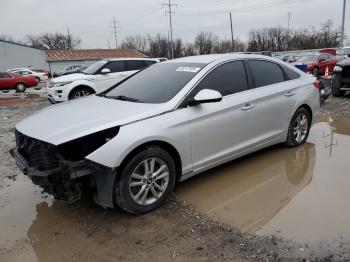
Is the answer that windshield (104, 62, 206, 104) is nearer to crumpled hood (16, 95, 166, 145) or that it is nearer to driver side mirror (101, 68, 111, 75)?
crumpled hood (16, 95, 166, 145)

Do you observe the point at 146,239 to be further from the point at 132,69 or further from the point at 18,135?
the point at 132,69

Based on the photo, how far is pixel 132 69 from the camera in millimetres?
13312

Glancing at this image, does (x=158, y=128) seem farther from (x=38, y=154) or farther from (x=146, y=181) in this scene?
(x=38, y=154)

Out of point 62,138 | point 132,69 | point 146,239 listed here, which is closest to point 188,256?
point 146,239

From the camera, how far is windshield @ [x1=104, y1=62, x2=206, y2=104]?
14.8 feet

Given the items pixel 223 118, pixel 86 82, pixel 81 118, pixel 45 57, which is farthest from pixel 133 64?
pixel 45 57

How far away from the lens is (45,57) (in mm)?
58938

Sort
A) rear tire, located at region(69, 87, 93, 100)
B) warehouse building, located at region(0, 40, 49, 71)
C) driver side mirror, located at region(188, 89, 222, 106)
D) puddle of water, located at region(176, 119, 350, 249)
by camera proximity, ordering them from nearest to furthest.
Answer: puddle of water, located at region(176, 119, 350, 249), driver side mirror, located at region(188, 89, 222, 106), rear tire, located at region(69, 87, 93, 100), warehouse building, located at region(0, 40, 49, 71)

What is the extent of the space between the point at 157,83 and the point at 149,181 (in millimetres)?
1467

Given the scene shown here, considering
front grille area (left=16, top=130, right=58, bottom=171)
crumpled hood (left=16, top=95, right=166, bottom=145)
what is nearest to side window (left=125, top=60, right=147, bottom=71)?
crumpled hood (left=16, top=95, right=166, bottom=145)

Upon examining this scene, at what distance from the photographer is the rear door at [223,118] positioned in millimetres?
4367

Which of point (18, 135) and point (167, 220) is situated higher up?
point (18, 135)

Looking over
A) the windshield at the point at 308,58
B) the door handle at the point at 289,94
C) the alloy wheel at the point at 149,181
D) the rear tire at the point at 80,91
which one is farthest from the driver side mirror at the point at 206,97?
the windshield at the point at 308,58

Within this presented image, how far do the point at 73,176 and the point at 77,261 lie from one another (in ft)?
2.56
